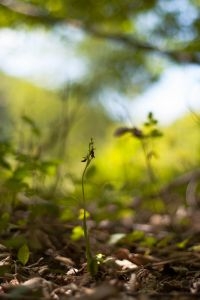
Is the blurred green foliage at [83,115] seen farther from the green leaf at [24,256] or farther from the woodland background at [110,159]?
the green leaf at [24,256]

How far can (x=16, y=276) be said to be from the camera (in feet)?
4.37

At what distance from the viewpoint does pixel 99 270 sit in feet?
4.44

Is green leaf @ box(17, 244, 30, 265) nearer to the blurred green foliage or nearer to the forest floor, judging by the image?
the forest floor

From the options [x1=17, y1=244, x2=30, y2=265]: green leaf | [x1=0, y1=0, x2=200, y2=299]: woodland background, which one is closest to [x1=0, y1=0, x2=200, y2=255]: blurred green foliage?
[x1=0, y1=0, x2=200, y2=299]: woodland background

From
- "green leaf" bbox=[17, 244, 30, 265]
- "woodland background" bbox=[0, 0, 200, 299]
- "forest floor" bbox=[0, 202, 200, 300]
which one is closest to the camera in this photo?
"forest floor" bbox=[0, 202, 200, 300]

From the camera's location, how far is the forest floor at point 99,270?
3.76 ft

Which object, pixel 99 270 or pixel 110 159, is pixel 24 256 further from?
pixel 110 159

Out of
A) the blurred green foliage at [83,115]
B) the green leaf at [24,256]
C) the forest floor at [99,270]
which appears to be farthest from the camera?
the blurred green foliage at [83,115]

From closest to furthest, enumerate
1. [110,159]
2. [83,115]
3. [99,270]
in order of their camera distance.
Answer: [99,270] → [83,115] → [110,159]

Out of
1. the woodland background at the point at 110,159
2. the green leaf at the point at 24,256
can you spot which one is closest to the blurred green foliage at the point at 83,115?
the woodland background at the point at 110,159

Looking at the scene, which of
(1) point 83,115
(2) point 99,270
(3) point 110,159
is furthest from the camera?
(3) point 110,159

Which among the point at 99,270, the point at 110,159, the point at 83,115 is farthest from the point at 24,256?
the point at 110,159

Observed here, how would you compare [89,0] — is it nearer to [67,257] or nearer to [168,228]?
[168,228]

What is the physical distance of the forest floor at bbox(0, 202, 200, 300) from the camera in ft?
3.76
